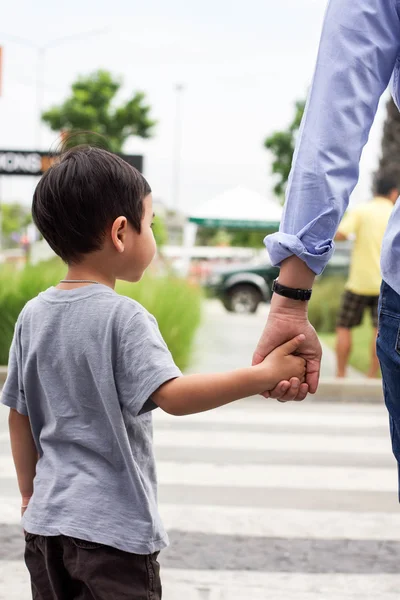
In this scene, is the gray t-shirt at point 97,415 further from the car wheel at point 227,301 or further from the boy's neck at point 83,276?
the car wheel at point 227,301

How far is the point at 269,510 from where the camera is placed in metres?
4.18

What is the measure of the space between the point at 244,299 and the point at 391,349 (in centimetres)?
2000

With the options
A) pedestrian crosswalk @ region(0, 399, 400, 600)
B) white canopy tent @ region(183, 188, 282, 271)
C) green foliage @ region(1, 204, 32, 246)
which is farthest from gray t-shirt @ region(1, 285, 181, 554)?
green foliage @ region(1, 204, 32, 246)

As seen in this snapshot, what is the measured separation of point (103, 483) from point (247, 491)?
2826 millimetres

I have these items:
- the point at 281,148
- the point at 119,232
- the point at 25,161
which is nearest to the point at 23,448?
the point at 119,232

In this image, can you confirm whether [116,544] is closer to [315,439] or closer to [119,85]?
[315,439]

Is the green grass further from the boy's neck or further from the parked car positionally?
the boy's neck

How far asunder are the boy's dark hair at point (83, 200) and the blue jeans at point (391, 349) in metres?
0.55

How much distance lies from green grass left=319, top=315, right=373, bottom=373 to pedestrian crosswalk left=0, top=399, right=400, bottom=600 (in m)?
3.00

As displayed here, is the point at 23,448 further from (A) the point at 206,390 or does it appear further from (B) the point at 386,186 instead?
(B) the point at 386,186

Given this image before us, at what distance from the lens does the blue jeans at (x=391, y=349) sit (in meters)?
1.69

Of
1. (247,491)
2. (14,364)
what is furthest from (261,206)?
(14,364)

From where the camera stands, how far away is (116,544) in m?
1.79

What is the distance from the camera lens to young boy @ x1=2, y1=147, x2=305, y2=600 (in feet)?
5.83
